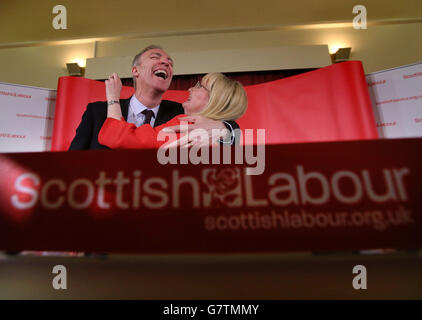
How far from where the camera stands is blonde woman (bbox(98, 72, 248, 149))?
2613mm

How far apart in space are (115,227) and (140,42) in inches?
115

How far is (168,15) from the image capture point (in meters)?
3.54

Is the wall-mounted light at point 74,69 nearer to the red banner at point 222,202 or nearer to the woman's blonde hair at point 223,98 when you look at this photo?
the woman's blonde hair at point 223,98

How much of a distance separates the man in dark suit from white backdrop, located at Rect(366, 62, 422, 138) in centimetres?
159

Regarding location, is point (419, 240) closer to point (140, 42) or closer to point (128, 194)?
point (128, 194)

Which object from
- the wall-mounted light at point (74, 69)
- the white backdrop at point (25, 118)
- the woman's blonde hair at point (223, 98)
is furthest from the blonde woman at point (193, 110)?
the white backdrop at point (25, 118)

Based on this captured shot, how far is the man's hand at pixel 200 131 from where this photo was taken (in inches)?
95.8

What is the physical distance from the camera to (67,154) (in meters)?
1.36

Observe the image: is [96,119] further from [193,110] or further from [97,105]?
[193,110]

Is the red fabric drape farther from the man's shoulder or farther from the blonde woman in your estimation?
the man's shoulder

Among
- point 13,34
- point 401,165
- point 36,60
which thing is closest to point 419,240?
point 401,165

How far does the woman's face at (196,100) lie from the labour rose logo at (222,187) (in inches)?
65.4

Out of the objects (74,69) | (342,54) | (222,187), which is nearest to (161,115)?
(74,69)
